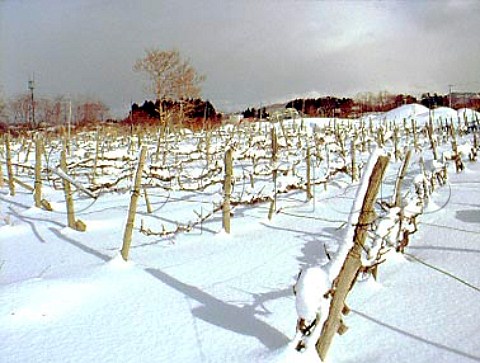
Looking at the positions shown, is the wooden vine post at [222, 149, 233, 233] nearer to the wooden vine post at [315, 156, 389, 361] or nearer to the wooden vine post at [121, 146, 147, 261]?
the wooden vine post at [121, 146, 147, 261]

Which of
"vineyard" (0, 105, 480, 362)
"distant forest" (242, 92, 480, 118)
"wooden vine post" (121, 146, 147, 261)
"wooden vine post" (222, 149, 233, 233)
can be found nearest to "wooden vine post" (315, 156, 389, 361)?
"vineyard" (0, 105, 480, 362)

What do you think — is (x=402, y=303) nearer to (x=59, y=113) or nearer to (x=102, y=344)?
(x=102, y=344)

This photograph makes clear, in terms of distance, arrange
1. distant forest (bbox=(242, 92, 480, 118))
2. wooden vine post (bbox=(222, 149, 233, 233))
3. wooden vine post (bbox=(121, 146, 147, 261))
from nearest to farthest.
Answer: wooden vine post (bbox=(121, 146, 147, 261)) → wooden vine post (bbox=(222, 149, 233, 233)) → distant forest (bbox=(242, 92, 480, 118))

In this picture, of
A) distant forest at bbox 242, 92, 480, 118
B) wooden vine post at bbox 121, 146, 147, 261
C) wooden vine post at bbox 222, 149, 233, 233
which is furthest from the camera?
distant forest at bbox 242, 92, 480, 118

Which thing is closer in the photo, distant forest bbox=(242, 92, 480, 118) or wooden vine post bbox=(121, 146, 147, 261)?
wooden vine post bbox=(121, 146, 147, 261)

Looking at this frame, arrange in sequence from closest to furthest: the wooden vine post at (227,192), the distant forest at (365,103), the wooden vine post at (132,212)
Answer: the wooden vine post at (132,212) < the wooden vine post at (227,192) < the distant forest at (365,103)

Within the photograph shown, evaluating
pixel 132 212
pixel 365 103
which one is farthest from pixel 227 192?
pixel 365 103

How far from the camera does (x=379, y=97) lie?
36.5 meters

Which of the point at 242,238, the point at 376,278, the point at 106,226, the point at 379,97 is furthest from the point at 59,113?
the point at 379,97

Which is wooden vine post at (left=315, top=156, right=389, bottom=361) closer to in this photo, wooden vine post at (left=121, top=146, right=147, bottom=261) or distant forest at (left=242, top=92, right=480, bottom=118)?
wooden vine post at (left=121, top=146, right=147, bottom=261)

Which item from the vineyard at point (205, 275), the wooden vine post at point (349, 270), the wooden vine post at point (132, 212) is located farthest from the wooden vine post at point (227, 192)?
the wooden vine post at point (349, 270)

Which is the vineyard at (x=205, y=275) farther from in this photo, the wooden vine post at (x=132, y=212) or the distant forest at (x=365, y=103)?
the distant forest at (x=365, y=103)

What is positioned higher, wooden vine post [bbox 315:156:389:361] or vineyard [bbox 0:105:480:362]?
wooden vine post [bbox 315:156:389:361]

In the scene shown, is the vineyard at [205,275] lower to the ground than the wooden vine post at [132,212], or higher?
lower
